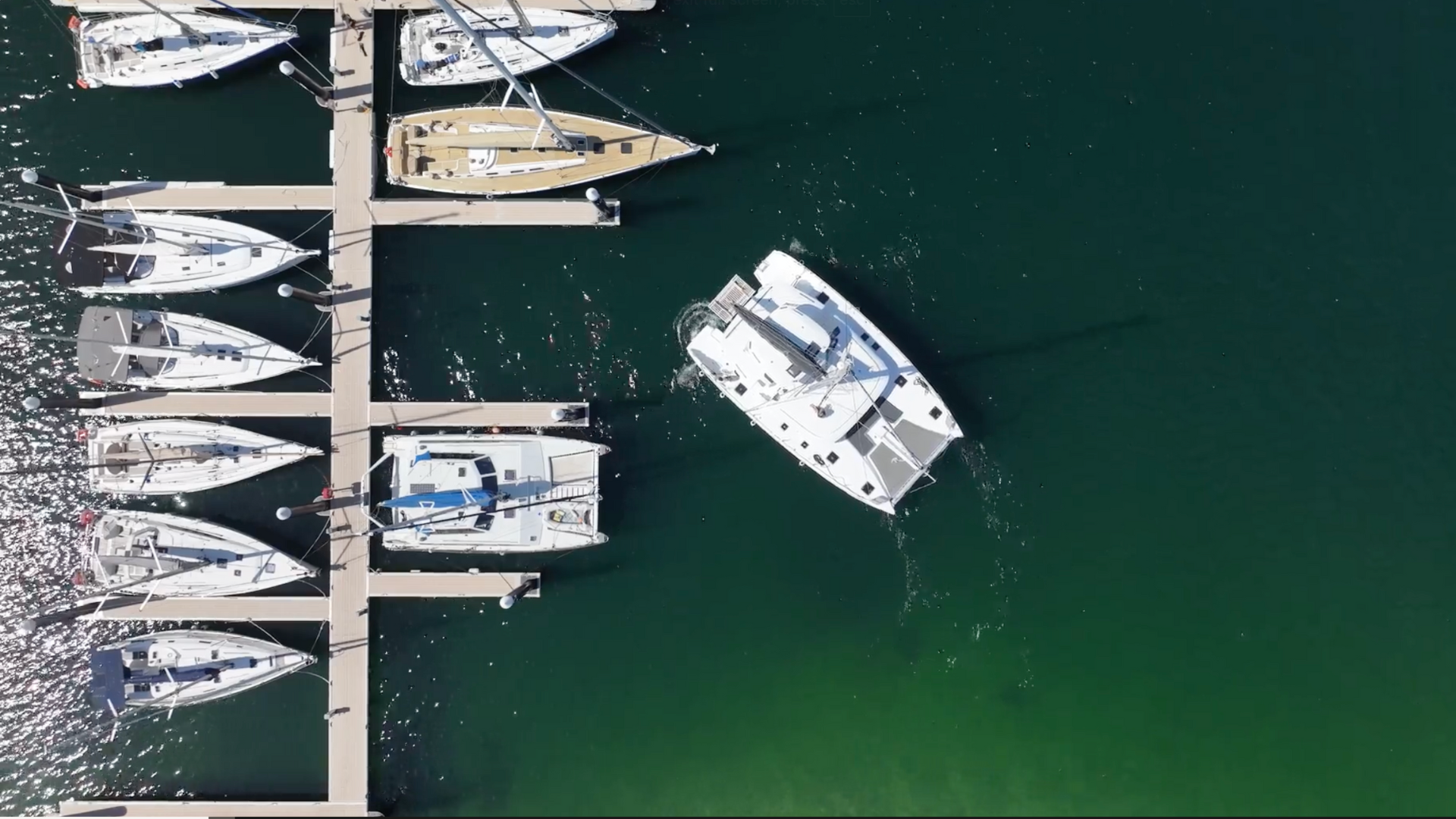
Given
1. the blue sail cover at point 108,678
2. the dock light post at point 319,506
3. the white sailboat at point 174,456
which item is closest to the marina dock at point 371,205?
the white sailboat at point 174,456

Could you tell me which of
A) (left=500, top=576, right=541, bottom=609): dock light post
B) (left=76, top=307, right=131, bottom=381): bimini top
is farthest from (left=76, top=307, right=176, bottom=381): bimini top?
(left=500, top=576, right=541, bottom=609): dock light post

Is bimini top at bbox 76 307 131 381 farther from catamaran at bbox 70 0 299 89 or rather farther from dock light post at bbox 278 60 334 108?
dock light post at bbox 278 60 334 108

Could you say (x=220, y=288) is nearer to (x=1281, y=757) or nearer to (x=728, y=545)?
(x=728, y=545)

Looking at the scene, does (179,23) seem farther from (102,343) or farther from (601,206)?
(601,206)

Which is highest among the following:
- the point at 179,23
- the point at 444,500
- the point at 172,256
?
the point at 179,23

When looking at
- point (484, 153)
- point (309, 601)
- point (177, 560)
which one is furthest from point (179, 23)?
point (309, 601)

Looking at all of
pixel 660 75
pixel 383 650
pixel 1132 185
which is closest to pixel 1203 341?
pixel 1132 185
